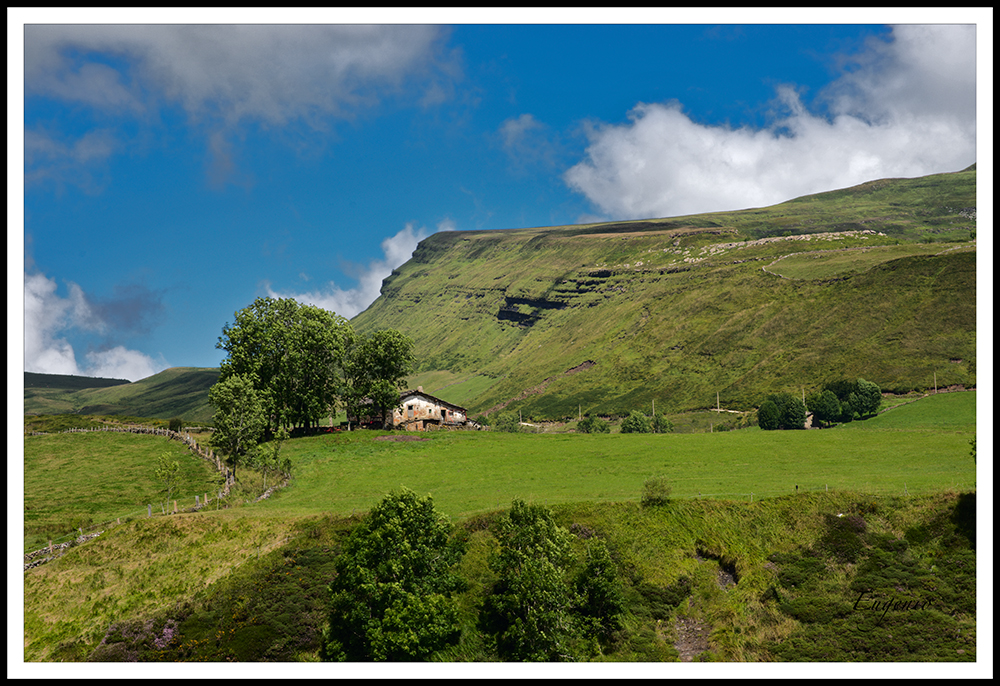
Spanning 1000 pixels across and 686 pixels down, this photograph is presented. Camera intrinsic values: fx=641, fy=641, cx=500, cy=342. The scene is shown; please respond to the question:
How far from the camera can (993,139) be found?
21750 millimetres

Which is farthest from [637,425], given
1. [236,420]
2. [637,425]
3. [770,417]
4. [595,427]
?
[236,420]

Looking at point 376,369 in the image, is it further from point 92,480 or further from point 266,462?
point 92,480

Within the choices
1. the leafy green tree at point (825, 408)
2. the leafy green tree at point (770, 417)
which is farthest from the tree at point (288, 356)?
the leafy green tree at point (825, 408)

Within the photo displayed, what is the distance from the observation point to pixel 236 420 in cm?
6712

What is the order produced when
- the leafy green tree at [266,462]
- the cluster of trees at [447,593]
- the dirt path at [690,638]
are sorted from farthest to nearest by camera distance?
the leafy green tree at [266,462] < the dirt path at [690,638] < the cluster of trees at [447,593]

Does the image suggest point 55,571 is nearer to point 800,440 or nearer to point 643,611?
point 643,611

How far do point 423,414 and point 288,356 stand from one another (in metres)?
32.6

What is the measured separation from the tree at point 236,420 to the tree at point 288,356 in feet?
49.5

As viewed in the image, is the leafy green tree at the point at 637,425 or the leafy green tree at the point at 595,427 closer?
the leafy green tree at the point at 637,425

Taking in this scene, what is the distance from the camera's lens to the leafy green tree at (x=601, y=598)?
3456 cm

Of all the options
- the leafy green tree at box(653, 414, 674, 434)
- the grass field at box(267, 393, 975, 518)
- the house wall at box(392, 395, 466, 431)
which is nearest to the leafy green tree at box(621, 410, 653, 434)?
the leafy green tree at box(653, 414, 674, 434)

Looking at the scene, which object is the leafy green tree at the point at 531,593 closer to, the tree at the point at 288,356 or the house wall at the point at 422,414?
the tree at the point at 288,356

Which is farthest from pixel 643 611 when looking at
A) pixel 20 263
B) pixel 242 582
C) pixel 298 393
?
pixel 298 393

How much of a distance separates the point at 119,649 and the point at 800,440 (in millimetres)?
65069
